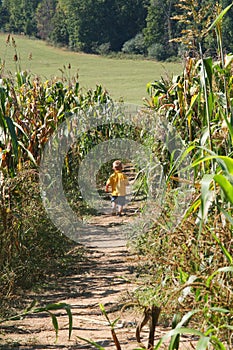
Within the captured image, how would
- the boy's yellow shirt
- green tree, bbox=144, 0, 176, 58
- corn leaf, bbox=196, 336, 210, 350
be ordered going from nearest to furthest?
corn leaf, bbox=196, 336, 210, 350 < the boy's yellow shirt < green tree, bbox=144, 0, 176, 58

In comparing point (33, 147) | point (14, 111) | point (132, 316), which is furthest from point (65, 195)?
point (132, 316)

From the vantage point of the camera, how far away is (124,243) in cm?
602

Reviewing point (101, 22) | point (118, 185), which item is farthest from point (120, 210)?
point (101, 22)

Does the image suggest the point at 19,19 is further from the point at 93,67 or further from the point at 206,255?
the point at 206,255

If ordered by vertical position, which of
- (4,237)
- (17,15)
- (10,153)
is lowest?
(4,237)

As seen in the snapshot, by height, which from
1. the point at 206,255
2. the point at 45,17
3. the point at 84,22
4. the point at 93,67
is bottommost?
the point at 206,255

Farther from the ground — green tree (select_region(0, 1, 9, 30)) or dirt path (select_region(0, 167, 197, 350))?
green tree (select_region(0, 1, 9, 30))

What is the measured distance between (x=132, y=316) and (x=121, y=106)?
9.06 m

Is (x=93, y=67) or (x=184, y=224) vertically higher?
(x=93, y=67)

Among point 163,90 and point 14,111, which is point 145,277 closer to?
point 14,111

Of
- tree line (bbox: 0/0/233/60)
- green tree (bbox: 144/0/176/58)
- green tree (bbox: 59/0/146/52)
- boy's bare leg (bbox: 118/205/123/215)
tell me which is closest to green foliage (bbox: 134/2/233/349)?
boy's bare leg (bbox: 118/205/123/215)

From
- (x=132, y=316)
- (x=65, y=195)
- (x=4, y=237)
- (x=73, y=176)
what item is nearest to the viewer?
A: (x=132, y=316)

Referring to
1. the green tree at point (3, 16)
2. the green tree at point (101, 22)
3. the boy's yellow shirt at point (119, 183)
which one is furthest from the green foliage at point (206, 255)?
the green tree at point (101, 22)

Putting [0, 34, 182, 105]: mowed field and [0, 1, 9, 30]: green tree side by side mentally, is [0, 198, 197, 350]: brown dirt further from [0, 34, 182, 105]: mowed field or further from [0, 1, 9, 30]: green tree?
[0, 1, 9, 30]: green tree
